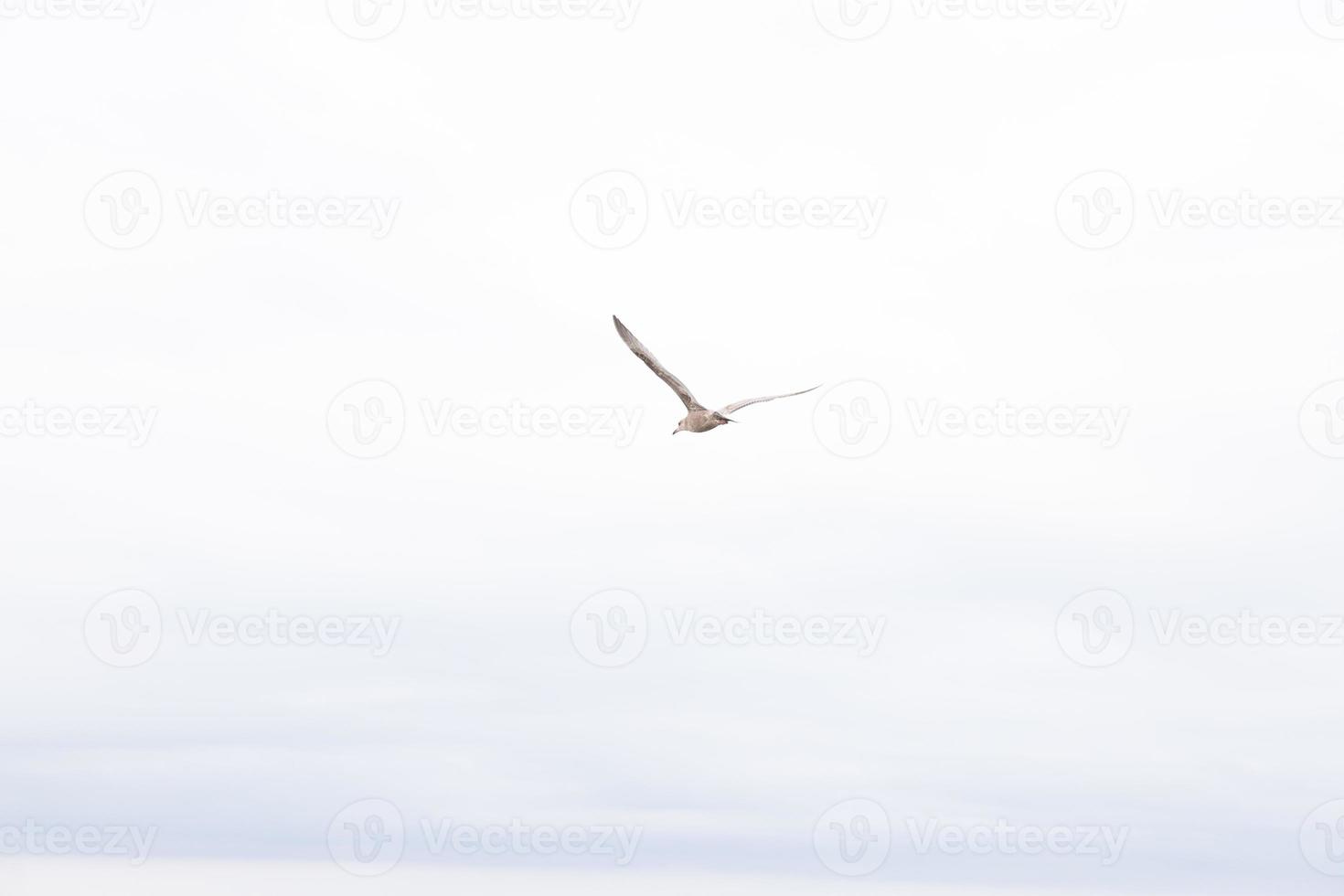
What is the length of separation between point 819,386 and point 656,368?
292 inches

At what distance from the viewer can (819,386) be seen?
141500mm

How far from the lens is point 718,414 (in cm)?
14475

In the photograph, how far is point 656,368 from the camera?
476 ft

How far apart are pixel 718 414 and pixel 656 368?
3.16 meters

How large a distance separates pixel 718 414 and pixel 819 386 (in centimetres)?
523
